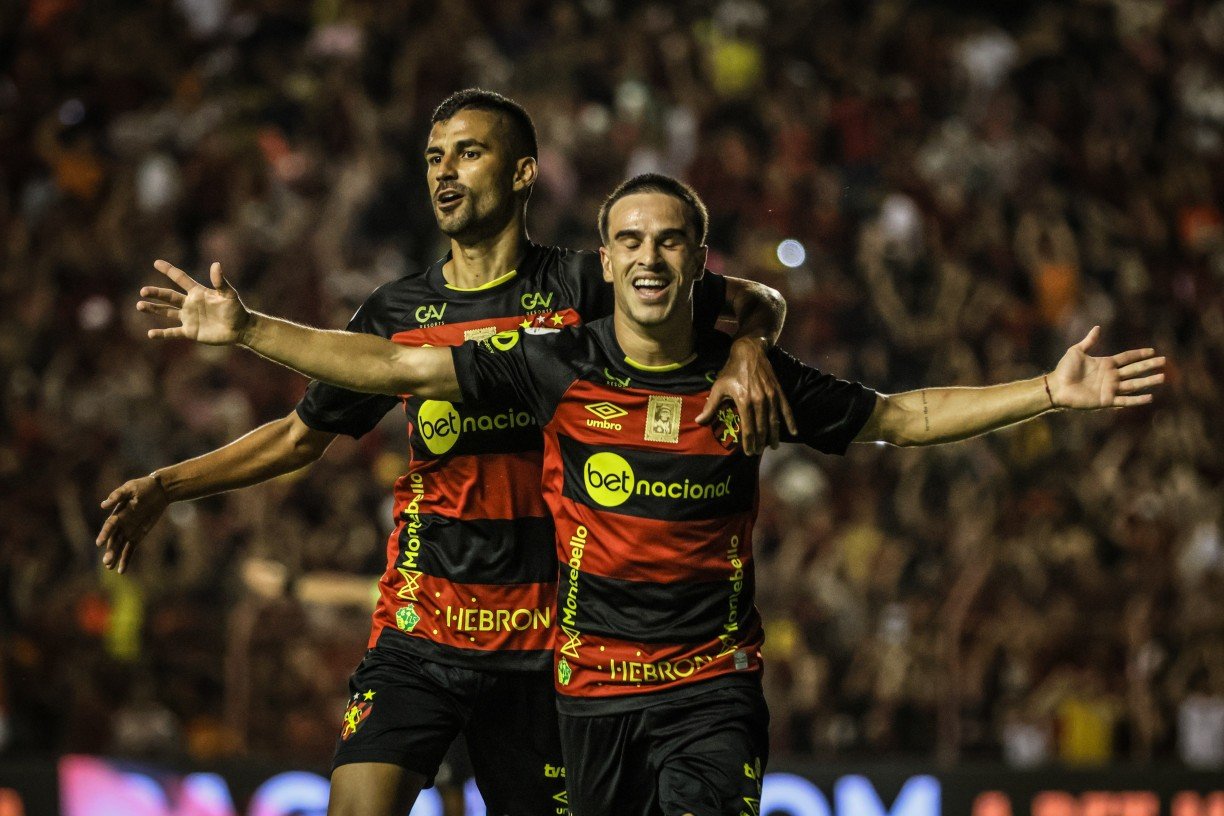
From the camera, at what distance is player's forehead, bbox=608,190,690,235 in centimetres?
402

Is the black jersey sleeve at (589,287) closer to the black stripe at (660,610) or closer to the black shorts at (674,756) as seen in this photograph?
the black stripe at (660,610)

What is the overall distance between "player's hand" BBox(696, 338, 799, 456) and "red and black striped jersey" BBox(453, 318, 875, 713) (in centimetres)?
8

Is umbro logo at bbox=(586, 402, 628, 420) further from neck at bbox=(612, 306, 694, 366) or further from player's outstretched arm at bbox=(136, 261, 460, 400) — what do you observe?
player's outstretched arm at bbox=(136, 261, 460, 400)

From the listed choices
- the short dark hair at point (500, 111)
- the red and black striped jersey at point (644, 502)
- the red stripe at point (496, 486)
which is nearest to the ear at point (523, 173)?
the short dark hair at point (500, 111)

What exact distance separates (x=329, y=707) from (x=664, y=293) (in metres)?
4.34

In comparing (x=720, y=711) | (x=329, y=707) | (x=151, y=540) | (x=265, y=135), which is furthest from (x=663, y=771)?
(x=265, y=135)

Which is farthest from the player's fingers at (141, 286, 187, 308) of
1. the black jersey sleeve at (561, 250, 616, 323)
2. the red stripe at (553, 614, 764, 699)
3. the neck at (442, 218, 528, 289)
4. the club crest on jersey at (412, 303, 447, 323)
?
the red stripe at (553, 614, 764, 699)

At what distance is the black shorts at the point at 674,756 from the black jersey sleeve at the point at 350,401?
1.12m

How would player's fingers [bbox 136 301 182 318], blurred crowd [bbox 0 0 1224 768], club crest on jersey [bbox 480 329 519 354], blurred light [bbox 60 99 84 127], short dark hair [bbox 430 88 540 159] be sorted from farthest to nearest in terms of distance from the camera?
blurred light [bbox 60 99 84 127] → blurred crowd [bbox 0 0 1224 768] → short dark hair [bbox 430 88 540 159] → club crest on jersey [bbox 480 329 519 354] → player's fingers [bbox 136 301 182 318]

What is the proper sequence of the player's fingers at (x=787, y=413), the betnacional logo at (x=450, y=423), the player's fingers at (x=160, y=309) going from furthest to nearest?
the betnacional logo at (x=450, y=423) → the player's fingers at (x=787, y=413) → the player's fingers at (x=160, y=309)

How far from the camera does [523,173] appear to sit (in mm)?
4645

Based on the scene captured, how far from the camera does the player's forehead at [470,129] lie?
453cm

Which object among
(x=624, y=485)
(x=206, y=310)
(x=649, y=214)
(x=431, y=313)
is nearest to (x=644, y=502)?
(x=624, y=485)

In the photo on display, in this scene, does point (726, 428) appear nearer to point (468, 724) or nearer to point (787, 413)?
point (787, 413)
